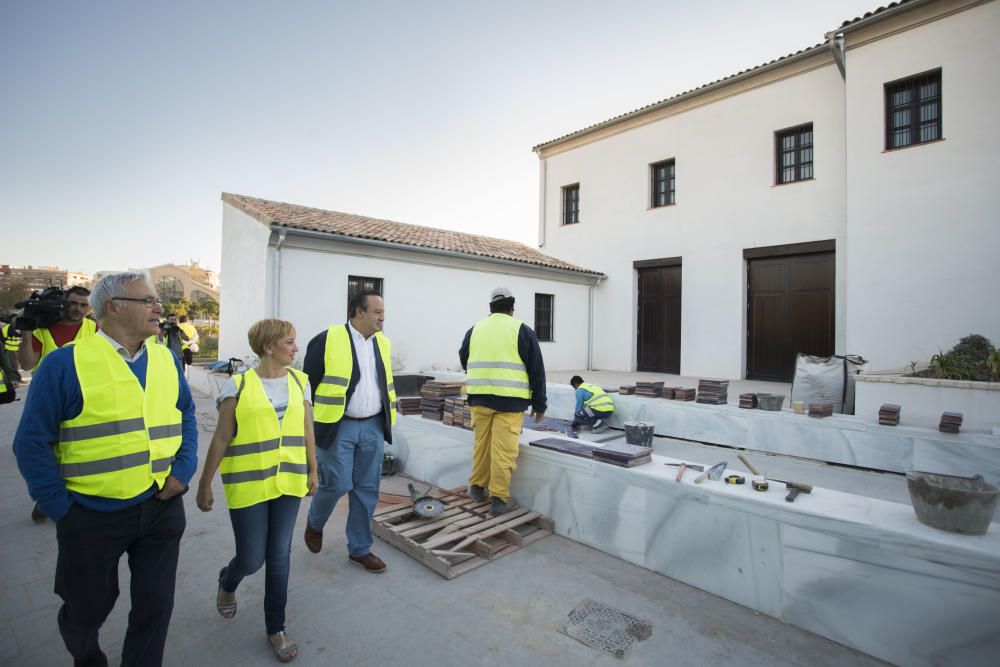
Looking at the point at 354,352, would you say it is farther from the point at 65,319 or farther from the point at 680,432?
the point at 680,432

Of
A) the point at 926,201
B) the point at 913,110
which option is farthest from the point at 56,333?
the point at 913,110

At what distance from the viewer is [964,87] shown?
952 cm

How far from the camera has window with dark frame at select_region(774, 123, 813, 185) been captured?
12516 millimetres

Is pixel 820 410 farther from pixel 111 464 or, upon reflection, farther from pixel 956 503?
pixel 111 464

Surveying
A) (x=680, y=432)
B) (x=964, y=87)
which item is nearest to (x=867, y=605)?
(x=680, y=432)

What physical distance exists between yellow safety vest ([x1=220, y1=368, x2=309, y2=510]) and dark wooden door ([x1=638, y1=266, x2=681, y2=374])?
44.5ft

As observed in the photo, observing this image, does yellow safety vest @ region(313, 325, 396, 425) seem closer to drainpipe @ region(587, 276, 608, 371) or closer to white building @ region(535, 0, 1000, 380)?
white building @ region(535, 0, 1000, 380)

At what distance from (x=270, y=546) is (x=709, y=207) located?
46.4 ft

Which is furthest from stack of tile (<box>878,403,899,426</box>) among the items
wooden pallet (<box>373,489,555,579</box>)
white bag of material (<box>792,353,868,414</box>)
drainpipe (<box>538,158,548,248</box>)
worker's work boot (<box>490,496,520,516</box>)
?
drainpipe (<box>538,158,548,248</box>)

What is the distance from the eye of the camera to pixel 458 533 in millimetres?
4055

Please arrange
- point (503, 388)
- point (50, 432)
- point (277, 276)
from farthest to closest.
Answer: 1. point (277, 276)
2. point (503, 388)
3. point (50, 432)

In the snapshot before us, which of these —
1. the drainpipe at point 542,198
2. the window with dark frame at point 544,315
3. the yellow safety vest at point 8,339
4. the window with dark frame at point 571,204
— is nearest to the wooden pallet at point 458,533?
the yellow safety vest at point 8,339

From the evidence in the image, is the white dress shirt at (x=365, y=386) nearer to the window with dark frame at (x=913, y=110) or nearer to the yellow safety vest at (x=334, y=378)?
the yellow safety vest at (x=334, y=378)

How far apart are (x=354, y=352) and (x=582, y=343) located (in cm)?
1386
